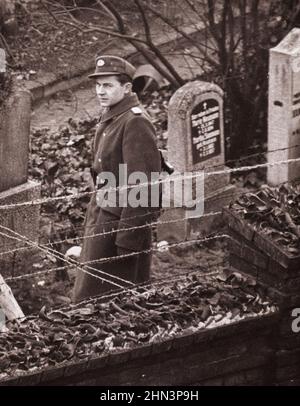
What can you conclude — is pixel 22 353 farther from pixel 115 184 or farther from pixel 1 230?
pixel 1 230

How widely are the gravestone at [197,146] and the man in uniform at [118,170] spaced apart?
2.55 metres

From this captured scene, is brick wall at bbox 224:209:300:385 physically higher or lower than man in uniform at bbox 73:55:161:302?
lower

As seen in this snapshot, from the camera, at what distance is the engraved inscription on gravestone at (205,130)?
11.4 metres

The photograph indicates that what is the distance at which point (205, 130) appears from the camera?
11586 mm

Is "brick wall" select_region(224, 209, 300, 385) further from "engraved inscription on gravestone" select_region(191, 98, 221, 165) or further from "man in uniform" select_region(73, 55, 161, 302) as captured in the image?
"engraved inscription on gravestone" select_region(191, 98, 221, 165)

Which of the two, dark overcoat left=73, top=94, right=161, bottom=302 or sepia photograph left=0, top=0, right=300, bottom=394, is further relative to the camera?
dark overcoat left=73, top=94, right=161, bottom=302

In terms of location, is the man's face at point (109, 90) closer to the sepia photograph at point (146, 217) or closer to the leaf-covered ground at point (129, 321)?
the sepia photograph at point (146, 217)

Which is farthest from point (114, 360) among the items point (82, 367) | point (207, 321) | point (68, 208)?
point (68, 208)

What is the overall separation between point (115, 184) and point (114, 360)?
2496mm

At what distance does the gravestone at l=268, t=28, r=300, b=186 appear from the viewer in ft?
38.4

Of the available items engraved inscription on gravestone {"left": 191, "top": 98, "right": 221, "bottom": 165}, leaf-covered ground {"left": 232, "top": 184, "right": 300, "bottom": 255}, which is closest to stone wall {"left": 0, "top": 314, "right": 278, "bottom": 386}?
leaf-covered ground {"left": 232, "top": 184, "right": 300, "bottom": 255}

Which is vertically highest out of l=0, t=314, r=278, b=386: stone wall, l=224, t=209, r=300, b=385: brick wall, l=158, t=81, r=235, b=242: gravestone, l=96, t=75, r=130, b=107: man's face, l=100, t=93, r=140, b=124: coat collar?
l=158, t=81, r=235, b=242: gravestone

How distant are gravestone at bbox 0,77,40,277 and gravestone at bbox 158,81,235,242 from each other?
1330 millimetres

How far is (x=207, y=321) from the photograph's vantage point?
6.57m
